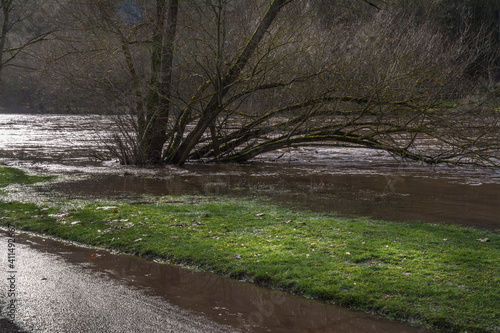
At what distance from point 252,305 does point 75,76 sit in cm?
1399

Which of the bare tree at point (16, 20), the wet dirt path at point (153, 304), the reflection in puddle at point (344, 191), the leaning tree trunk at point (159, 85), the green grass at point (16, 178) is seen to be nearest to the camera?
the wet dirt path at point (153, 304)

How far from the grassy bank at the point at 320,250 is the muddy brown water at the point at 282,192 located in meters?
0.33

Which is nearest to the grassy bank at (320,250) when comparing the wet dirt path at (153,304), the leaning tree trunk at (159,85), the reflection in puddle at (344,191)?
the wet dirt path at (153,304)

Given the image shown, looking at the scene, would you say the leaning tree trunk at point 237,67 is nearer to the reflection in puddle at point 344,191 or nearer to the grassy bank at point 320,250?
the reflection in puddle at point 344,191

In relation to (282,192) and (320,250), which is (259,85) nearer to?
(282,192)

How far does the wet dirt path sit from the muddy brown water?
0.02m

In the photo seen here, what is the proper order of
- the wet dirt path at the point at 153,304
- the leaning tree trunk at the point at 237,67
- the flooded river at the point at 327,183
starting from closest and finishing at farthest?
the wet dirt path at the point at 153,304 < the flooded river at the point at 327,183 < the leaning tree trunk at the point at 237,67

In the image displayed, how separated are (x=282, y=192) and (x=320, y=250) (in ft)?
19.6

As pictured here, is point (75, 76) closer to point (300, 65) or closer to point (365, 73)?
point (300, 65)

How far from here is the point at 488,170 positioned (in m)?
16.8

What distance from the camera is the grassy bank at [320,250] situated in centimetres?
542

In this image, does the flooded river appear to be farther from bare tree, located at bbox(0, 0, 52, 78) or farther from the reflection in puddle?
bare tree, located at bbox(0, 0, 52, 78)

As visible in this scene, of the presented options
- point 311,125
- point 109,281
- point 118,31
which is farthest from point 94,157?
point 109,281

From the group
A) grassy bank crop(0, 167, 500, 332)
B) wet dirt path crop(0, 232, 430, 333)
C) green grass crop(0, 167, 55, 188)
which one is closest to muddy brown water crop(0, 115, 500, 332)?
wet dirt path crop(0, 232, 430, 333)
